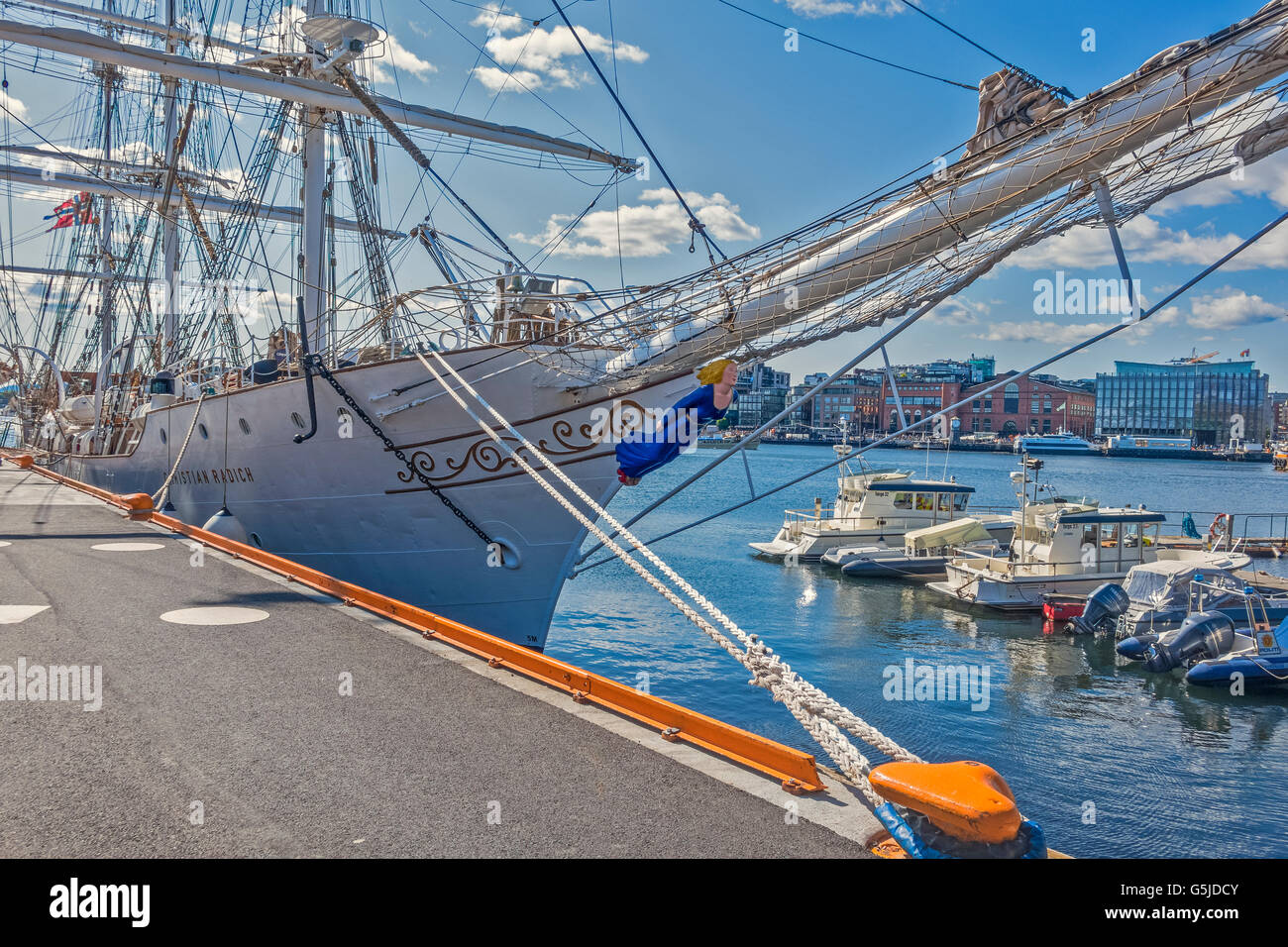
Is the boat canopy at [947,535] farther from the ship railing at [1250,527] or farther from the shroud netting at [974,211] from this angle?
the shroud netting at [974,211]

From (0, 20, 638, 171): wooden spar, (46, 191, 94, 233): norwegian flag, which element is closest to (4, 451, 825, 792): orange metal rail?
(0, 20, 638, 171): wooden spar

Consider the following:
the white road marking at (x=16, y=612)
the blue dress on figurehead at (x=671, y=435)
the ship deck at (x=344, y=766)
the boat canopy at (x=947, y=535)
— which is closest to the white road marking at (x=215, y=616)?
the ship deck at (x=344, y=766)

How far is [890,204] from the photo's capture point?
23.7 ft

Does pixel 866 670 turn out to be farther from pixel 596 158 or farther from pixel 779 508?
pixel 779 508

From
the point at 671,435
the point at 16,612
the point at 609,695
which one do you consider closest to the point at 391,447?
the point at 671,435

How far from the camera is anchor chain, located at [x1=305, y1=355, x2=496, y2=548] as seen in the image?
37.9 ft

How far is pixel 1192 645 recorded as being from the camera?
17875 millimetres

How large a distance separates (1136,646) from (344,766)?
1890 cm

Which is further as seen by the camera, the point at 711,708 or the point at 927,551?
the point at 927,551

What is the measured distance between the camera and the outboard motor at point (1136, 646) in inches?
731

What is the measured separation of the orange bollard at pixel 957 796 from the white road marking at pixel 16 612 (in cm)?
714

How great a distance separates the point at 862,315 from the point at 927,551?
81.2ft

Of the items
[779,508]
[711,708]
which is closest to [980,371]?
[779,508]
